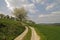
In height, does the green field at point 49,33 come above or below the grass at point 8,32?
below

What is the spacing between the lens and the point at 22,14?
370 ft

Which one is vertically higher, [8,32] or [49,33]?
[8,32]

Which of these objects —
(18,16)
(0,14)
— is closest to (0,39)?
(0,14)

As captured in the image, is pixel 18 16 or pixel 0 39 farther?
pixel 18 16

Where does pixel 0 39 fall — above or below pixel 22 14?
below

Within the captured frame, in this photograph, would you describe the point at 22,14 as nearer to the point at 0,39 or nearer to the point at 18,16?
the point at 18,16

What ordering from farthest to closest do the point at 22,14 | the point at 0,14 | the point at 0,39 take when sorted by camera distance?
the point at 22,14 → the point at 0,14 → the point at 0,39

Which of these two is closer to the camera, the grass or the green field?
the grass

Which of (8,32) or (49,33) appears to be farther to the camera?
(49,33)

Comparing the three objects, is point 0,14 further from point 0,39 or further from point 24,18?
point 0,39

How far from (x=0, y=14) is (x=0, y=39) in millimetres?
88028

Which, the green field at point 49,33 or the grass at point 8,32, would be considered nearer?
the grass at point 8,32

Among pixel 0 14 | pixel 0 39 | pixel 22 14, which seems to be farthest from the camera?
pixel 22 14

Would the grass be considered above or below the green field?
above
